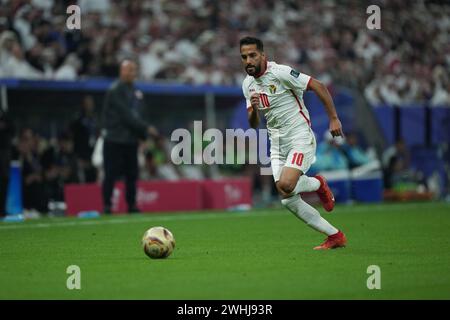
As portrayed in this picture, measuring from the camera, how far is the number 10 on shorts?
11.6m

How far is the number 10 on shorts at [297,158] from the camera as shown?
11643 mm

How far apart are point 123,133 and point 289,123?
762cm

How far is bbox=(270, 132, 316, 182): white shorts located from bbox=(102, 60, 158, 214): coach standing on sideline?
7105 millimetres

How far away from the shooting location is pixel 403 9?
33594mm

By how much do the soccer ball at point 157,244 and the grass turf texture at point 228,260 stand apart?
0.09 meters

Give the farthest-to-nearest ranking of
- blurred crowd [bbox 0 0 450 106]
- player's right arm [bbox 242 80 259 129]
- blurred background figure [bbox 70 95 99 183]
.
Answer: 1. blurred crowd [bbox 0 0 450 106]
2. blurred background figure [bbox 70 95 99 183]
3. player's right arm [bbox 242 80 259 129]

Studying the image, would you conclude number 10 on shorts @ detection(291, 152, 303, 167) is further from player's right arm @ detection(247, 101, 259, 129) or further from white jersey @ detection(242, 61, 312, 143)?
player's right arm @ detection(247, 101, 259, 129)

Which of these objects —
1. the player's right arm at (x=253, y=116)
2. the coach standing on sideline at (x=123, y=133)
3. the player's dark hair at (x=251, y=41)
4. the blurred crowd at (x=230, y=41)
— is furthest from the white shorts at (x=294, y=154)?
the blurred crowd at (x=230, y=41)

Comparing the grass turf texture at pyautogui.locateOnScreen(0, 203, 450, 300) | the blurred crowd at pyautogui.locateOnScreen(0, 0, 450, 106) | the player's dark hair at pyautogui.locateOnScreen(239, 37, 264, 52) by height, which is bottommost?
the grass turf texture at pyautogui.locateOnScreen(0, 203, 450, 300)

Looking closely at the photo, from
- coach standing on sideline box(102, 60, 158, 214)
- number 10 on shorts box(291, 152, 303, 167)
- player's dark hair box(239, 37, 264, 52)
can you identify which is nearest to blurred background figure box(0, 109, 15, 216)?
coach standing on sideline box(102, 60, 158, 214)

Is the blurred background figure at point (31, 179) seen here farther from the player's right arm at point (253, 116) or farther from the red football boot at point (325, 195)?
the red football boot at point (325, 195)

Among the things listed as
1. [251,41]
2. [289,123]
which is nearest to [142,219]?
[289,123]

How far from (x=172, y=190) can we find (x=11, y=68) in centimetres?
391
